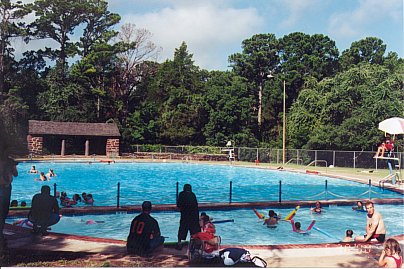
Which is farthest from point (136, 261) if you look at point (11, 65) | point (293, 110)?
point (293, 110)

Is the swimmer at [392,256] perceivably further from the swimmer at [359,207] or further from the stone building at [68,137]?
the stone building at [68,137]

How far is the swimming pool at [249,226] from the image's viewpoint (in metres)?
10.2

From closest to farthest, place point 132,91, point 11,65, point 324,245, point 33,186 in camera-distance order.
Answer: point 324,245, point 11,65, point 33,186, point 132,91

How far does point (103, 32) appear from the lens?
22.5 meters

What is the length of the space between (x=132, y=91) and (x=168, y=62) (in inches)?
306

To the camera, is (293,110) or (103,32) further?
(293,110)

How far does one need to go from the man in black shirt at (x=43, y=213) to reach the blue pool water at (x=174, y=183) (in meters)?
6.43

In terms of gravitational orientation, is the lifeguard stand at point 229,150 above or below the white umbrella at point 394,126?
below

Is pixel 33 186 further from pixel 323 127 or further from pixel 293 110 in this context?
pixel 293 110

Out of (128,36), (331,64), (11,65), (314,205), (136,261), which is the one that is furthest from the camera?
(331,64)

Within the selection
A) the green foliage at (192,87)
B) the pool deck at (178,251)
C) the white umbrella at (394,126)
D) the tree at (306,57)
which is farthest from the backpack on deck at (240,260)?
the tree at (306,57)

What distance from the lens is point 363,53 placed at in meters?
31.7

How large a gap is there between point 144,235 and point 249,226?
5099mm

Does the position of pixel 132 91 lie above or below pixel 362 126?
above
